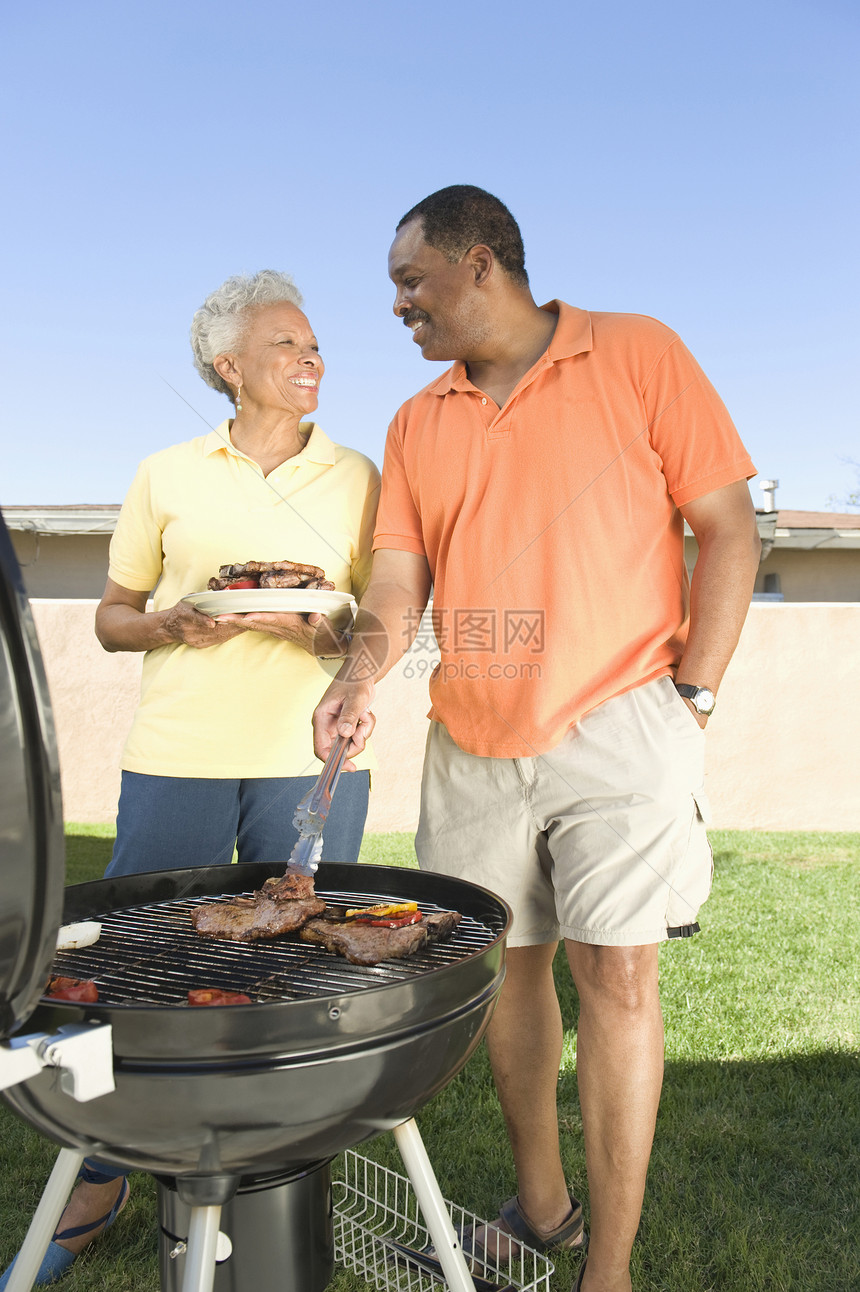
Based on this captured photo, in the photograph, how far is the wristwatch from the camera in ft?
6.04

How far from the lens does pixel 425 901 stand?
1875mm

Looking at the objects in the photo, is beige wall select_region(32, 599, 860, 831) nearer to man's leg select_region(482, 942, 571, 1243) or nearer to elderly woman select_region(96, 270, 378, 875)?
elderly woman select_region(96, 270, 378, 875)

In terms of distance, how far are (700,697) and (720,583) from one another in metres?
0.24

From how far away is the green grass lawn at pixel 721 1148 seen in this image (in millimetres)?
2053

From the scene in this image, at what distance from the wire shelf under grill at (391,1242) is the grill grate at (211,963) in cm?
78

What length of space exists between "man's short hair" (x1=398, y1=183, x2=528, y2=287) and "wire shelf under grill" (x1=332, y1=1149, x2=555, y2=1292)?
2020 mm

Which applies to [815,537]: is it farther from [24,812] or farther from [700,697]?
[24,812]

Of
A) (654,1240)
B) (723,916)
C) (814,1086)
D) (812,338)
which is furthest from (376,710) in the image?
(812,338)

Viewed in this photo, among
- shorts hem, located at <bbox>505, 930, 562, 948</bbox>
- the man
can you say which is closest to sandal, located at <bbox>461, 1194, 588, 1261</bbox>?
the man

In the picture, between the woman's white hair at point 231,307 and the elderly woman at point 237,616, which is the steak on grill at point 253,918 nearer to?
the elderly woman at point 237,616

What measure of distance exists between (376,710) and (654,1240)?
578cm

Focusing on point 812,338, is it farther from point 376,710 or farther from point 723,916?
point 723,916

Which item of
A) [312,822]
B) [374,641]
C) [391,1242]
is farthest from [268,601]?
[391,1242]

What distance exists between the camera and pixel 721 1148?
255 cm
